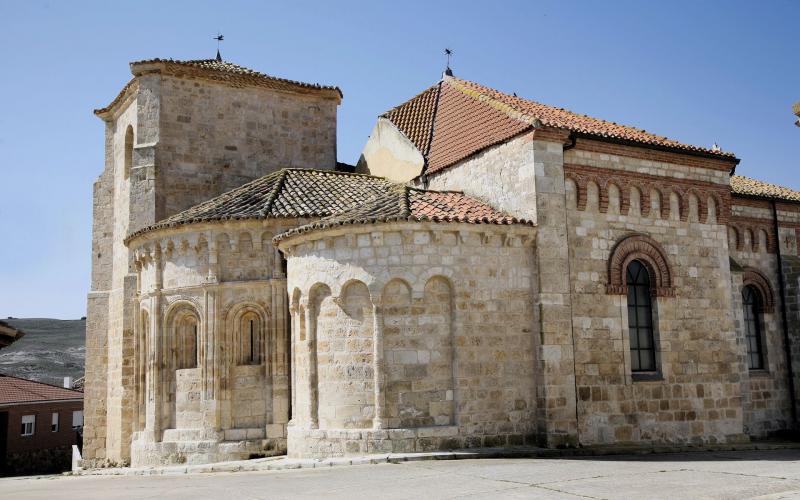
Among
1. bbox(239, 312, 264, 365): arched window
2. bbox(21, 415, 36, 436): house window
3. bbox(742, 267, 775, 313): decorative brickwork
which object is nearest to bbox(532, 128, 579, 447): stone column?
bbox(239, 312, 264, 365): arched window

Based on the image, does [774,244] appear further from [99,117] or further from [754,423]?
[99,117]

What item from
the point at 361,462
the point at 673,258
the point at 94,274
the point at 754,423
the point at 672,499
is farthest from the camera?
the point at 94,274

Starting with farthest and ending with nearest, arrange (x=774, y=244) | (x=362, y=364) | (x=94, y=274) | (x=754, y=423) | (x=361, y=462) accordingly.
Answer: (x=94, y=274) < (x=774, y=244) < (x=754, y=423) < (x=362, y=364) < (x=361, y=462)

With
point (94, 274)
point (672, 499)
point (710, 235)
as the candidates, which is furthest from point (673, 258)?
point (94, 274)

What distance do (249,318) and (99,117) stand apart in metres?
10.4

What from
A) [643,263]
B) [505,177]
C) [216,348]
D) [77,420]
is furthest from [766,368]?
[77,420]

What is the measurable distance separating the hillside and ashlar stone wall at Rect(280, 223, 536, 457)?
3724 centimetres

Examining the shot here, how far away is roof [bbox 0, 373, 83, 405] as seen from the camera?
3575cm

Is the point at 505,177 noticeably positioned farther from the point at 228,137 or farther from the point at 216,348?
the point at 228,137

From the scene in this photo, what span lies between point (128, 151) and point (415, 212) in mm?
11445

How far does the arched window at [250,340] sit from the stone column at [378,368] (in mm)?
3808

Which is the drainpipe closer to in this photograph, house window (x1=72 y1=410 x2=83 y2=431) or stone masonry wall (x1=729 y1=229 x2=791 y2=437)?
stone masonry wall (x1=729 y1=229 x2=791 y2=437)

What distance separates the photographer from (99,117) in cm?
2358

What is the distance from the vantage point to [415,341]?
46.4 ft
